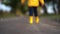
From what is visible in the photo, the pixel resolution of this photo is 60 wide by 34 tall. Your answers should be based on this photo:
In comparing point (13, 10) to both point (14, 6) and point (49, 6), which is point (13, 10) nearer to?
point (14, 6)

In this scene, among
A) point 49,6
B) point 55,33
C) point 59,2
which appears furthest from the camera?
point 49,6

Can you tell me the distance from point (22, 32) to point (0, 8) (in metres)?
11.8

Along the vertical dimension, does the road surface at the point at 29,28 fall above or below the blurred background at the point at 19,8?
below

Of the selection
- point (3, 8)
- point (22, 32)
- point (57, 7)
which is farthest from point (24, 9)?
point (22, 32)

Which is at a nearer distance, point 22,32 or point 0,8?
point 22,32

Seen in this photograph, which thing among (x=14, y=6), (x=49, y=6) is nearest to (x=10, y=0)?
(x=14, y=6)

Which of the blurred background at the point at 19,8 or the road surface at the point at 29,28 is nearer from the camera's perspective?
the road surface at the point at 29,28

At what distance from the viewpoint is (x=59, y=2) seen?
1639 centimetres

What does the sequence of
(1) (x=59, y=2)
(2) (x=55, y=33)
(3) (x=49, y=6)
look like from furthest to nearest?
(3) (x=49, y=6) → (1) (x=59, y=2) → (2) (x=55, y=33)

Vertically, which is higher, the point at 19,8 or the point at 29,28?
the point at 19,8

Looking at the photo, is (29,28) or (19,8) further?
(19,8)

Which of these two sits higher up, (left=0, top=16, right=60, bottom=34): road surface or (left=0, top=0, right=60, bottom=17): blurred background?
(left=0, top=0, right=60, bottom=17): blurred background

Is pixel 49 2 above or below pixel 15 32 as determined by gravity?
above

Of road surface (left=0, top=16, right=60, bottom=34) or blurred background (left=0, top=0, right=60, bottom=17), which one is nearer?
road surface (left=0, top=16, right=60, bottom=34)
